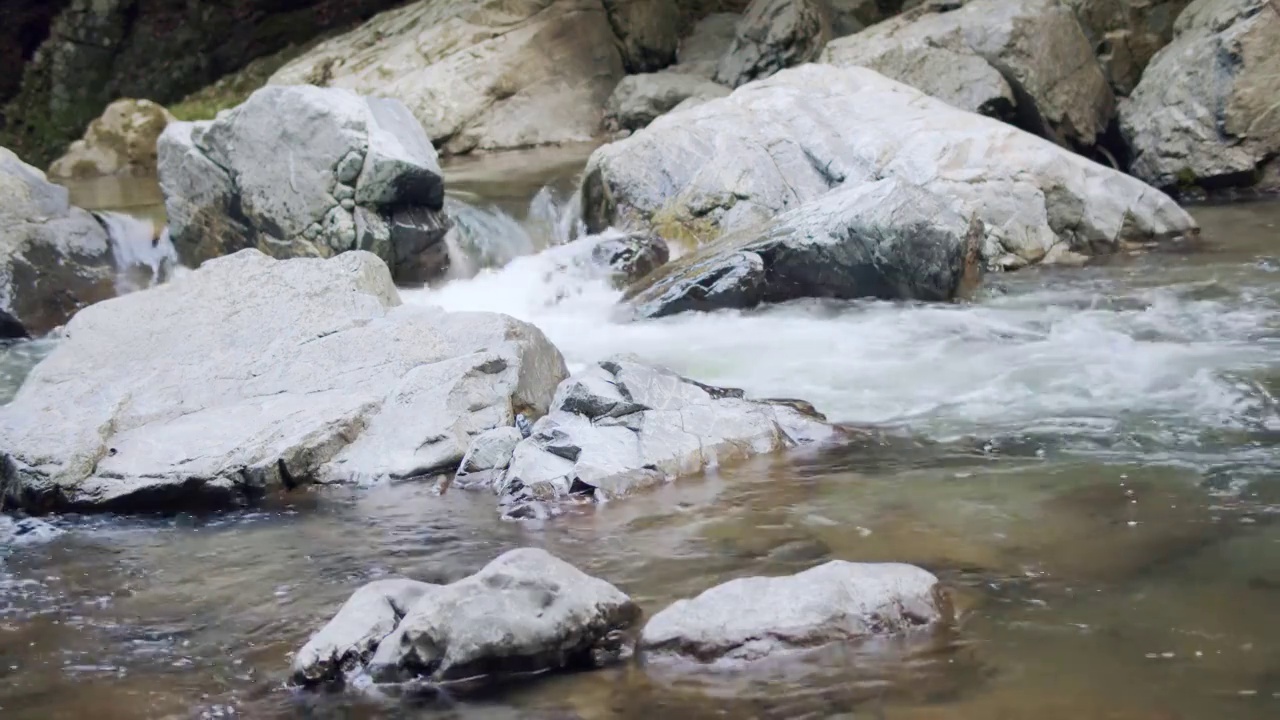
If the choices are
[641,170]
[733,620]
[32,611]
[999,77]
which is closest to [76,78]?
[641,170]

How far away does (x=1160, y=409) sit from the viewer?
5.81 meters

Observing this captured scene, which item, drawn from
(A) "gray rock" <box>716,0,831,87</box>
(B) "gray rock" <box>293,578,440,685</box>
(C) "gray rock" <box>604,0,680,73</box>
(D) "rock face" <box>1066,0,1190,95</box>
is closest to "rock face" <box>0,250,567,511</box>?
(B) "gray rock" <box>293,578,440,685</box>

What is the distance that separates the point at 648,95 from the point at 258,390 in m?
9.72

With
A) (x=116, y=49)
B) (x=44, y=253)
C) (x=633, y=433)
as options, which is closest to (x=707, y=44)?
(x=116, y=49)

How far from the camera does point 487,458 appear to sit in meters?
5.62

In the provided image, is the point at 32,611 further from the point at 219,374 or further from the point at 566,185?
the point at 566,185

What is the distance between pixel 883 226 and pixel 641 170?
2.68 m

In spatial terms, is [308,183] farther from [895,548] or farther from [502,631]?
[502,631]

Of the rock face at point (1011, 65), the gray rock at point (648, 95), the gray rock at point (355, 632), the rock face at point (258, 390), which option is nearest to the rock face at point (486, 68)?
the gray rock at point (648, 95)

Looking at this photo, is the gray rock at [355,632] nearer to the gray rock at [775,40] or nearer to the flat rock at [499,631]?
the flat rock at [499,631]

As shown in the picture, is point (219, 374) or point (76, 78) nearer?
point (219, 374)

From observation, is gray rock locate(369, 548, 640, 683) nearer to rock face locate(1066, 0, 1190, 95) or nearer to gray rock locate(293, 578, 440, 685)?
gray rock locate(293, 578, 440, 685)

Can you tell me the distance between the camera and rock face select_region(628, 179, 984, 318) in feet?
27.8

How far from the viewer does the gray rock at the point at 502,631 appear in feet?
11.7
